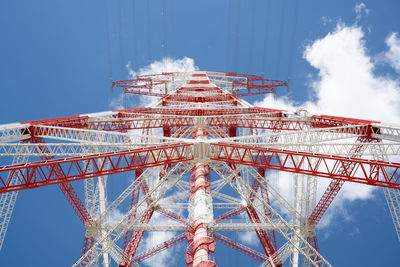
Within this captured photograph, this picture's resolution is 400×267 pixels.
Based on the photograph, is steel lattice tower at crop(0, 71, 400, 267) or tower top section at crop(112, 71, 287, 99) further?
tower top section at crop(112, 71, 287, 99)

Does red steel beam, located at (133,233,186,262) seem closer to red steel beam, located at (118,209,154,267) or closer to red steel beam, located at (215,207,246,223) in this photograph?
red steel beam, located at (118,209,154,267)

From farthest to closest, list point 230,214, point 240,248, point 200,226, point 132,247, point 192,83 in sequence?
1. point 192,83
2. point 230,214
3. point 240,248
4. point 132,247
5. point 200,226

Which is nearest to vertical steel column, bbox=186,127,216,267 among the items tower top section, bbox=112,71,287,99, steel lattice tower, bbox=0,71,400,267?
steel lattice tower, bbox=0,71,400,267

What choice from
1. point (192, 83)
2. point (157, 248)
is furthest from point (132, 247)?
point (192, 83)

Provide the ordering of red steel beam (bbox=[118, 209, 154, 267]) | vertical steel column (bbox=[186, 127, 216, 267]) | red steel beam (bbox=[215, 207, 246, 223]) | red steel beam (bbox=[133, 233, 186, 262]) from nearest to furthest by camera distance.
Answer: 1. vertical steel column (bbox=[186, 127, 216, 267])
2. red steel beam (bbox=[118, 209, 154, 267])
3. red steel beam (bbox=[133, 233, 186, 262])
4. red steel beam (bbox=[215, 207, 246, 223])

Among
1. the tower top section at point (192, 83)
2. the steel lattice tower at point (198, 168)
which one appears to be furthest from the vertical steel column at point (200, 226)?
the tower top section at point (192, 83)

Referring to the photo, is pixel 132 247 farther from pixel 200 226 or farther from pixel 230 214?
pixel 230 214

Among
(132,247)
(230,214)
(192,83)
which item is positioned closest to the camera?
(132,247)

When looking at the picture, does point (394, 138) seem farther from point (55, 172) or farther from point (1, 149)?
point (1, 149)

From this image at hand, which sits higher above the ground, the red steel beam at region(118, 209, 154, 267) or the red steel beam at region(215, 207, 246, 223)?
the red steel beam at region(215, 207, 246, 223)

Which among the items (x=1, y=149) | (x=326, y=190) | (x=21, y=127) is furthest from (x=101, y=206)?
(x=326, y=190)

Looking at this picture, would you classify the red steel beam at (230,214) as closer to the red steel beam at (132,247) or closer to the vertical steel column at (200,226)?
the vertical steel column at (200,226)

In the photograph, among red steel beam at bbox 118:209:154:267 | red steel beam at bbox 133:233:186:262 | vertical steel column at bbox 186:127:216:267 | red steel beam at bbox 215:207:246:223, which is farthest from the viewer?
red steel beam at bbox 215:207:246:223

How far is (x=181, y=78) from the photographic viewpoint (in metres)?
40.7
